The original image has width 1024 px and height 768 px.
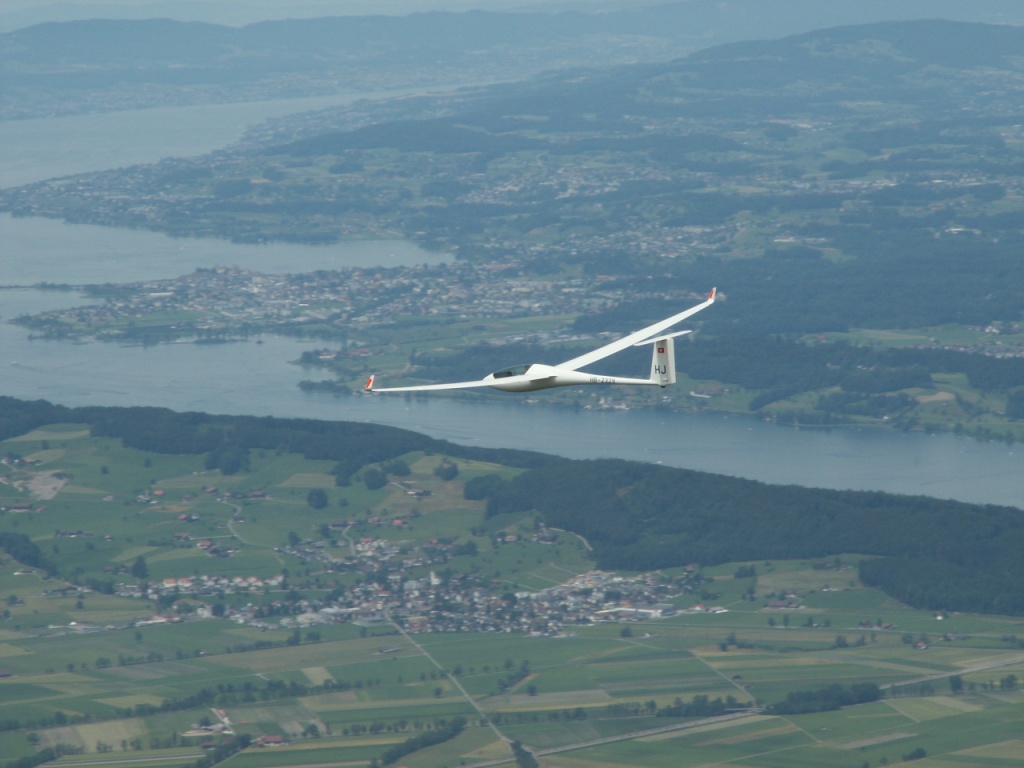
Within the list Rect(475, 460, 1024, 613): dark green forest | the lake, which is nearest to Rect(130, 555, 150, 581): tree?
Rect(475, 460, 1024, 613): dark green forest

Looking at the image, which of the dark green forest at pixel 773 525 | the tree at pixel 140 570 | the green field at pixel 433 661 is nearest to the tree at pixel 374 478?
the green field at pixel 433 661

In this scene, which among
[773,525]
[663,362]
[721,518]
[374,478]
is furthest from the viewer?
[374,478]

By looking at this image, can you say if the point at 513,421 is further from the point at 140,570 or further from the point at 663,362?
the point at 663,362

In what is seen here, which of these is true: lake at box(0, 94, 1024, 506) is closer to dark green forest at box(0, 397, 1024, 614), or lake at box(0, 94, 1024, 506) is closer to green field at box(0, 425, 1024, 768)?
dark green forest at box(0, 397, 1024, 614)

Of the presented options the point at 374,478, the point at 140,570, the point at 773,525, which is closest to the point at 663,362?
the point at 773,525

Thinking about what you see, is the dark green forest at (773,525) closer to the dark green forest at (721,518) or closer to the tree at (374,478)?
the dark green forest at (721,518)

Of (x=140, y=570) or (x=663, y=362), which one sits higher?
(x=663, y=362)

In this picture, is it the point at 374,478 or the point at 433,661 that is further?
the point at 374,478
